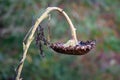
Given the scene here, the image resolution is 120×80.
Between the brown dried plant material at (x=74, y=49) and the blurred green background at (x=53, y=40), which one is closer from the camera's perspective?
the brown dried plant material at (x=74, y=49)

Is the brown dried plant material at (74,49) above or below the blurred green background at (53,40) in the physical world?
below

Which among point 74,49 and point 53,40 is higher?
point 53,40

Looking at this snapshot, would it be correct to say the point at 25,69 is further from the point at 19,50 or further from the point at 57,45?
the point at 57,45

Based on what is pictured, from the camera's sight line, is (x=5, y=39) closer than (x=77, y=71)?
Yes

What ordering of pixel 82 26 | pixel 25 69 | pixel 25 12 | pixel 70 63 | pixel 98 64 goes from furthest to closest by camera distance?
pixel 98 64, pixel 70 63, pixel 82 26, pixel 25 69, pixel 25 12

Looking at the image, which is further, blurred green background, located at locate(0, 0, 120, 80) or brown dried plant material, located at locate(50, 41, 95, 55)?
blurred green background, located at locate(0, 0, 120, 80)

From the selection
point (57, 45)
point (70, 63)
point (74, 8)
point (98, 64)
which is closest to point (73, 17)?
point (74, 8)

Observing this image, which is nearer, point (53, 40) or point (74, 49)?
point (74, 49)

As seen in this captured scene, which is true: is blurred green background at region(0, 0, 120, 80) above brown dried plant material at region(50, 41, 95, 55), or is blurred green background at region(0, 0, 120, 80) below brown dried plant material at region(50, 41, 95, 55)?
above
